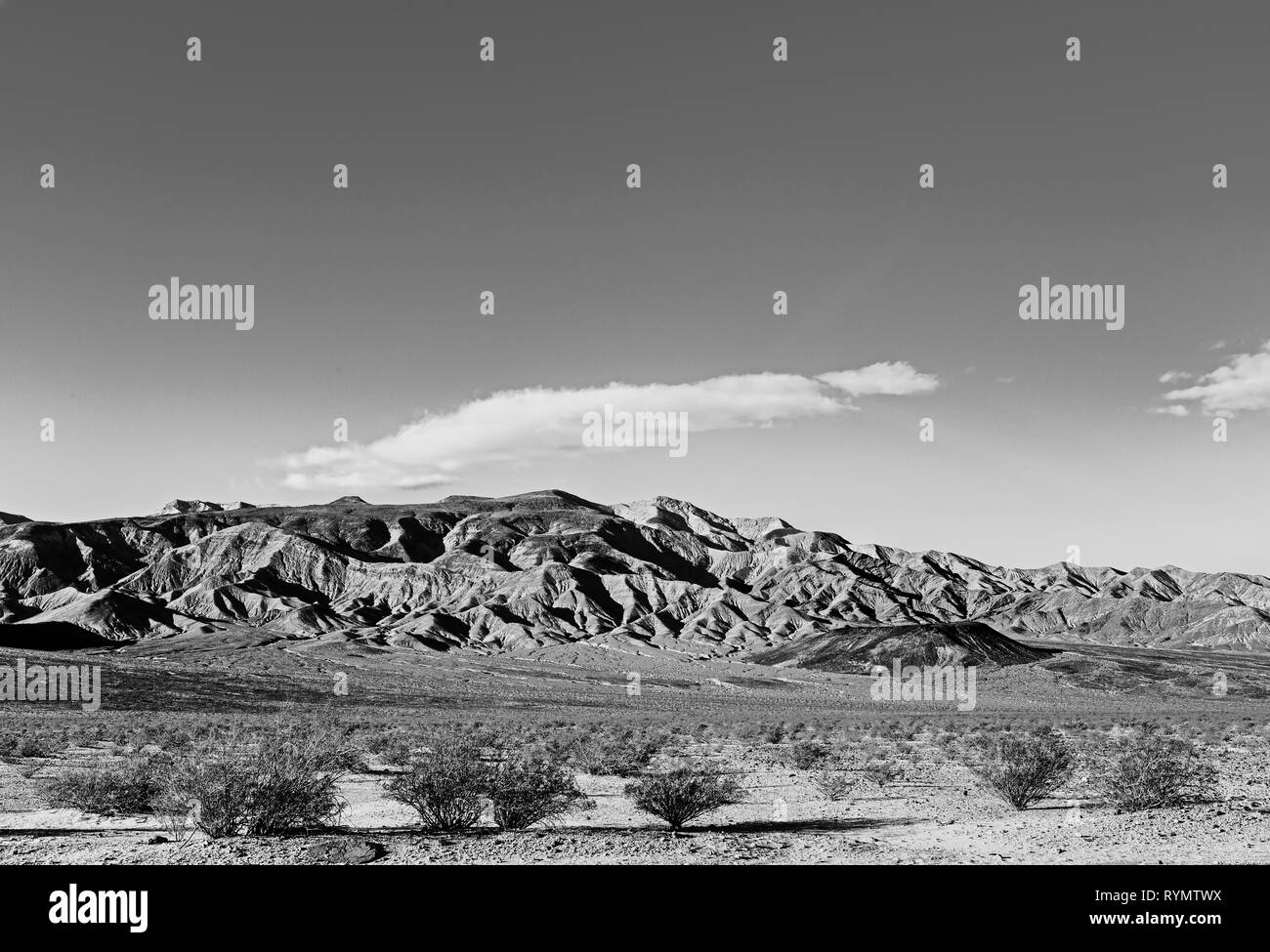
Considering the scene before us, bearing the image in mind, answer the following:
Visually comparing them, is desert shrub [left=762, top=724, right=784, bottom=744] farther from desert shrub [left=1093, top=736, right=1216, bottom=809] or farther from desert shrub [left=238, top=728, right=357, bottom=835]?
desert shrub [left=238, top=728, right=357, bottom=835]

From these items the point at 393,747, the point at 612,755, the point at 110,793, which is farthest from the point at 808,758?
the point at 110,793

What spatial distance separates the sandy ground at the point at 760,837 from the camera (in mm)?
10875

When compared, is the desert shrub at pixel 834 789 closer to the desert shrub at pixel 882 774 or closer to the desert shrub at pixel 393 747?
the desert shrub at pixel 882 774

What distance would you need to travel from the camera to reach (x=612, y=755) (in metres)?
23.8

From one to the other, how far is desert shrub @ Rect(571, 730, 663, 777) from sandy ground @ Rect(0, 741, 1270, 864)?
308 cm

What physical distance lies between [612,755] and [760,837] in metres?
11.4

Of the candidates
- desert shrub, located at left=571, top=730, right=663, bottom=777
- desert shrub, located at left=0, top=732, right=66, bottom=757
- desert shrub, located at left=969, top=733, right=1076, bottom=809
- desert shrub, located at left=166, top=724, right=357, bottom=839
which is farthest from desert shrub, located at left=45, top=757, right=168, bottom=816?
desert shrub, located at left=969, top=733, right=1076, bottom=809

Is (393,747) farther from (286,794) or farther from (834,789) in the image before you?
(286,794)

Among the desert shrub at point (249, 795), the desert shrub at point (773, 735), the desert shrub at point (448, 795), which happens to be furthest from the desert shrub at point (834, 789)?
the desert shrub at point (773, 735)

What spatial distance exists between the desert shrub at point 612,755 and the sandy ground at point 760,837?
3.08 metres

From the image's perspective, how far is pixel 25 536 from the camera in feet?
654
